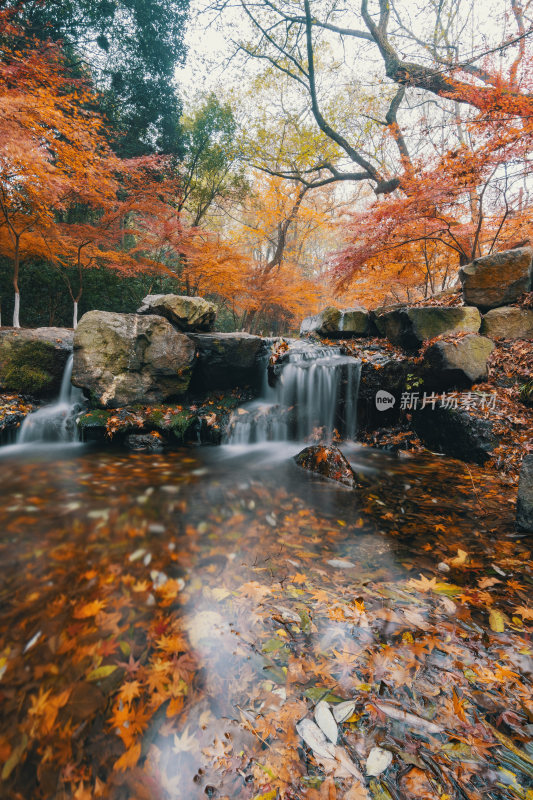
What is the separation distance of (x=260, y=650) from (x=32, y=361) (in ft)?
23.7

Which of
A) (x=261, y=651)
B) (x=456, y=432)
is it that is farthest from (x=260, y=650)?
(x=456, y=432)

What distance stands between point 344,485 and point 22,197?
10581 mm

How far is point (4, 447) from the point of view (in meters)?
5.45

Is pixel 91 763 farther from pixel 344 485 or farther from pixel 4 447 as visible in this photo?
pixel 4 447

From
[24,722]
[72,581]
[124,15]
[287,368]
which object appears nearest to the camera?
[24,722]

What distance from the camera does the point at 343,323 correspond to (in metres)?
8.09

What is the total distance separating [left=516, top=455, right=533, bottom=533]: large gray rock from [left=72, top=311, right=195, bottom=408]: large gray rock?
567 centimetres

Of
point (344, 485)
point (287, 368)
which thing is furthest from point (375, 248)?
point (344, 485)

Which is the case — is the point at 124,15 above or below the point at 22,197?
above

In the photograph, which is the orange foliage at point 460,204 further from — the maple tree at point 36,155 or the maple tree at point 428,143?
the maple tree at point 36,155

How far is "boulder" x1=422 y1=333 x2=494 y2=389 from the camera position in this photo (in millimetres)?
5121

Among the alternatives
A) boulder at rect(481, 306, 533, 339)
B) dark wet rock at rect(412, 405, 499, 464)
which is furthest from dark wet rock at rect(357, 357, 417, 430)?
boulder at rect(481, 306, 533, 339)

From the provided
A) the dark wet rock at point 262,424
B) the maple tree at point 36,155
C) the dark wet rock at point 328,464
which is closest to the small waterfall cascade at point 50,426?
the dark wet rock at point 262,424
